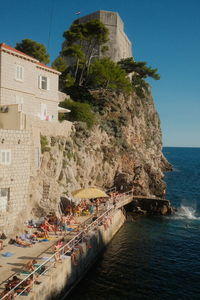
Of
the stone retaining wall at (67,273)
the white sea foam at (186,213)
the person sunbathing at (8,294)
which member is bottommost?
the white sea foam at (186,213)

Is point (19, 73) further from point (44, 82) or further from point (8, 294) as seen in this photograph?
point (8, 294)

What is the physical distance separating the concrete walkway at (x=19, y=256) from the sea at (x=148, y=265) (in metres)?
3.09

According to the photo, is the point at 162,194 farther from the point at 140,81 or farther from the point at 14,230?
the point at 140,81

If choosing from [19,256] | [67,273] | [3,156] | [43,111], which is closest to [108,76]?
[43,111]

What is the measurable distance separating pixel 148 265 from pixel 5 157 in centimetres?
1331

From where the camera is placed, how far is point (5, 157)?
63.0ft

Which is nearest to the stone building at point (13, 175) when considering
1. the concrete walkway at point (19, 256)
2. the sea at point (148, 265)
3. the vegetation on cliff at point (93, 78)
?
the concrete walkway at point (19, 256)

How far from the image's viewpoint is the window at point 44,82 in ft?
101

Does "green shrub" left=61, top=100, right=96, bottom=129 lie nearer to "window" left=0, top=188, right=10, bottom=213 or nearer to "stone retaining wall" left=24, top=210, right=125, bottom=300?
"stone retaining wall" left=24, top=210, right=125, bottom=300

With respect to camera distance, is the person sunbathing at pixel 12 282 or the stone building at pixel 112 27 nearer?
the person sunbathing at pixel 12 282

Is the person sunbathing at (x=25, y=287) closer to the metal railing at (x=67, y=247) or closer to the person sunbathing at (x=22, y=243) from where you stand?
the metal railing at (x=67, y=247)

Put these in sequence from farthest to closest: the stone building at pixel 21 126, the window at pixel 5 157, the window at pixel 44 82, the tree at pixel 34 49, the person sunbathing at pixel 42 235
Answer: the tree at pixel 34 49 → the window at pixel 44 82 → the person sunbathing at pixel 42 235 → the stone building at pixel 21 126 → the window at pixel 5 157

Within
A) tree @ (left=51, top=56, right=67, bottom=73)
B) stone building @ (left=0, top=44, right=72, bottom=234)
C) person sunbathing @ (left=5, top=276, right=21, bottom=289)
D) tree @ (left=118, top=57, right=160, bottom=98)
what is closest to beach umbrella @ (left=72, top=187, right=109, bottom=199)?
stone building @ (left=0, top=44, right=72, bottom=234)

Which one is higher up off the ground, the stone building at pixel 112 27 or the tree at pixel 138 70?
the stone building at pixel 112 27
